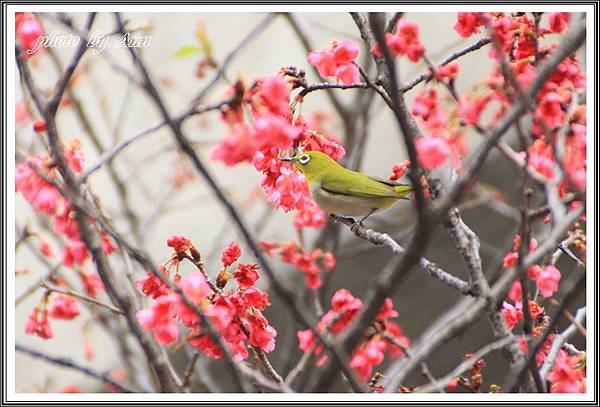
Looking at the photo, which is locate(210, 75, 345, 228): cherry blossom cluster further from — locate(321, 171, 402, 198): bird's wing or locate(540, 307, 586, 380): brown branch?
locate(540, 307, 586, 380): brown branch

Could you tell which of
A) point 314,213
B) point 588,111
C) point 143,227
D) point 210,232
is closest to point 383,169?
point 210,232

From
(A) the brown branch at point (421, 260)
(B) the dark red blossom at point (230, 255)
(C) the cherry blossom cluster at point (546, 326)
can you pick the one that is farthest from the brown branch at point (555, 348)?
(B) the dark red blossom at point (230, 255)

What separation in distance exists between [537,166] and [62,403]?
1.03 meters

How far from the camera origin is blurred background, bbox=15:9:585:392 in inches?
89.4

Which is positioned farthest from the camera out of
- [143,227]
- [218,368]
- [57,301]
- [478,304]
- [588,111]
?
[218,368]

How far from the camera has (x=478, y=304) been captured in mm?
1119

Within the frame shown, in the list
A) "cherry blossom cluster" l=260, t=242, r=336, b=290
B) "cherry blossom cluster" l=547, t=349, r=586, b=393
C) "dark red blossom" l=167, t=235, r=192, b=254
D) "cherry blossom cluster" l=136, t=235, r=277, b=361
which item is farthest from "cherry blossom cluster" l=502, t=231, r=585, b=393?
"dark red blossom" l=167, t=235, r=192, b=254

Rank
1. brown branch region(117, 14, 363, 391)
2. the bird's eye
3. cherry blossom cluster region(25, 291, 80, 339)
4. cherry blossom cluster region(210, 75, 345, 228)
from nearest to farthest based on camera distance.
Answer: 1. brown branch region(117, 14, 363, 391)
2. cherry blossom cluster region(210, 75, 345, 228)
3. cherry blossom cluster region(25, 291, 80, 339)
4. the bird's eye

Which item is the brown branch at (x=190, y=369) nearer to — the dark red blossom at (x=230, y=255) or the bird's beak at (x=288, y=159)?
the dark red blossom at (x=230, y=255)

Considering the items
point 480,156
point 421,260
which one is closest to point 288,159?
point 421,260

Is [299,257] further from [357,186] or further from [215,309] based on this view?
[357,186]

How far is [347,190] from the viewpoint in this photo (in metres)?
1.83

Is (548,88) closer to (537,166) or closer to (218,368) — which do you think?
(537,166)

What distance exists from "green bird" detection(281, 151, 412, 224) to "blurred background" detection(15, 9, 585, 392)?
368mm
